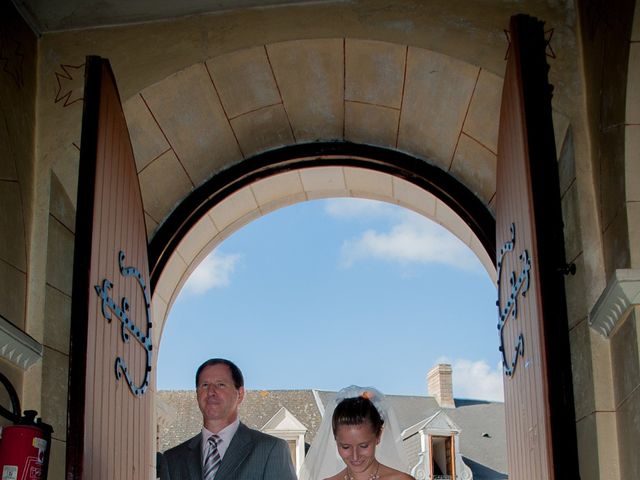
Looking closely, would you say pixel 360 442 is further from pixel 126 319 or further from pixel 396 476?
pixel 126 319

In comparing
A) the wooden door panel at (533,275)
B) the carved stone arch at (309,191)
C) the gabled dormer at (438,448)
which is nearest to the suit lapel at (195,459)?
the wooden door panel at (533,275)

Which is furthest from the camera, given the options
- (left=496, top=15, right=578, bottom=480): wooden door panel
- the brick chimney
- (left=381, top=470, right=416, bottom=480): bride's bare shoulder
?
the brick chimney

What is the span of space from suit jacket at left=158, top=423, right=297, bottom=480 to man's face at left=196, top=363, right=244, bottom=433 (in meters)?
0.08

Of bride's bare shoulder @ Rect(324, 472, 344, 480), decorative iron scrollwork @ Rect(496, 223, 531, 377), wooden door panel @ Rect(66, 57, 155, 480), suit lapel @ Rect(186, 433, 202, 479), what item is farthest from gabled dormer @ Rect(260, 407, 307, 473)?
suit lapel @ Rect(186, 433, 202, 479)

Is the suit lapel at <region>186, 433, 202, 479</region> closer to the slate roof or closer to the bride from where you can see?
the bride

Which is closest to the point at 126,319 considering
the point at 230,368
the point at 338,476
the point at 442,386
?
the point at 230,368

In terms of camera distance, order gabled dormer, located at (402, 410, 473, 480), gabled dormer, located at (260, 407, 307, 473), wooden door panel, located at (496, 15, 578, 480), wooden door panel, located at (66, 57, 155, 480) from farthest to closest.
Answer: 1. gabled dormer, located at (402, 410, 473, 480)
2. gabled dormer, located at (260, 407, 307, 473)
3. wooden door panel, located at (66, 57, 155, 480)
4. wooden door panel, located at (496, 15, 578, 480)

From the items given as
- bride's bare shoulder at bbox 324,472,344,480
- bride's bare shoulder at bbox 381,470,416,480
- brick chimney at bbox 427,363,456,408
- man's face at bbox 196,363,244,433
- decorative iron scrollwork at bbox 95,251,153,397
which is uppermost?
brick chimney at bbox 427,363,456,408

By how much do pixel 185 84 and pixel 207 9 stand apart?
376 millimetres

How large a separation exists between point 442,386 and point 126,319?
71.7ft

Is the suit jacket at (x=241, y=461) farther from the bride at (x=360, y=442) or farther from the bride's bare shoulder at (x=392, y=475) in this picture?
the bride's bare shoulder at (x=392, y=475)

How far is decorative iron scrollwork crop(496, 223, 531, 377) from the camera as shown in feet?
11.8

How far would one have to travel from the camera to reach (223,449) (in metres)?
3.46

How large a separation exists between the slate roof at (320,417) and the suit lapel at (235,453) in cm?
1810
